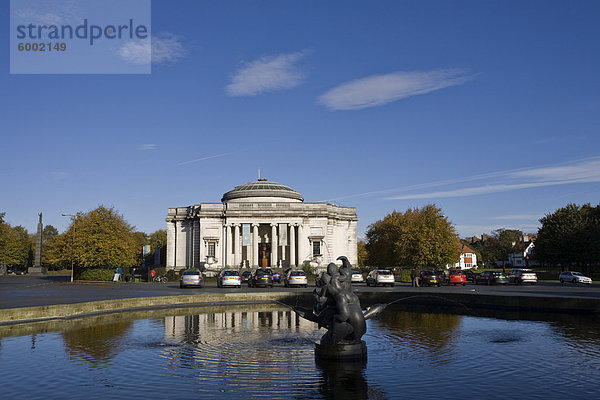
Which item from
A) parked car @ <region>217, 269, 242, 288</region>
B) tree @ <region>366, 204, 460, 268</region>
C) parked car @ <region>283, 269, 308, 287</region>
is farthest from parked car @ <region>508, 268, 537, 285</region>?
parked car @ <region>217, 269, 242, 288</region>

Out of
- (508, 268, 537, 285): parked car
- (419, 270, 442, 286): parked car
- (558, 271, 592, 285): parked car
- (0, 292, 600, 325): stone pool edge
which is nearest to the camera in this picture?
(0, 292, 600, 325): stone pool edge

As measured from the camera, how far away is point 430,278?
46719 mm

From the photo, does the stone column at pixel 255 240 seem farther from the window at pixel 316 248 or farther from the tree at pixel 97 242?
the tree at pixel 97 242

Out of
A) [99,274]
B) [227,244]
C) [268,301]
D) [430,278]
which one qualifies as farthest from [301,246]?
[268,301]

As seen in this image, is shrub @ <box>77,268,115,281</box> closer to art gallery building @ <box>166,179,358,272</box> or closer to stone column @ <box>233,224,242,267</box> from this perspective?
art gallery building @ <box>166,179,358,272</box>

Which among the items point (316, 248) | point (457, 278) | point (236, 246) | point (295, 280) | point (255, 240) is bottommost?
point (457, 278)

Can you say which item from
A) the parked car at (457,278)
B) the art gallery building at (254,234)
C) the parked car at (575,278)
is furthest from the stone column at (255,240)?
the parked car at (575,278)

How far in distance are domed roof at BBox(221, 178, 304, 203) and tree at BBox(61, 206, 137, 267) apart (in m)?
28.4

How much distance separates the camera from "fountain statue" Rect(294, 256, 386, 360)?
13.4 meters

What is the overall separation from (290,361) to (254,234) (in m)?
75.2

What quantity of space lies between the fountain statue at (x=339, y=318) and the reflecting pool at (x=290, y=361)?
1.59 ft

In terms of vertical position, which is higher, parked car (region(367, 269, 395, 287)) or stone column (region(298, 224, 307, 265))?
stone column (region(298, 224, 307, 265))

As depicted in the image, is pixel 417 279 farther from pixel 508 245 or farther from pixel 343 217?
pixel 508 245

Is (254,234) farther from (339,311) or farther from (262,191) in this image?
(339,311)
